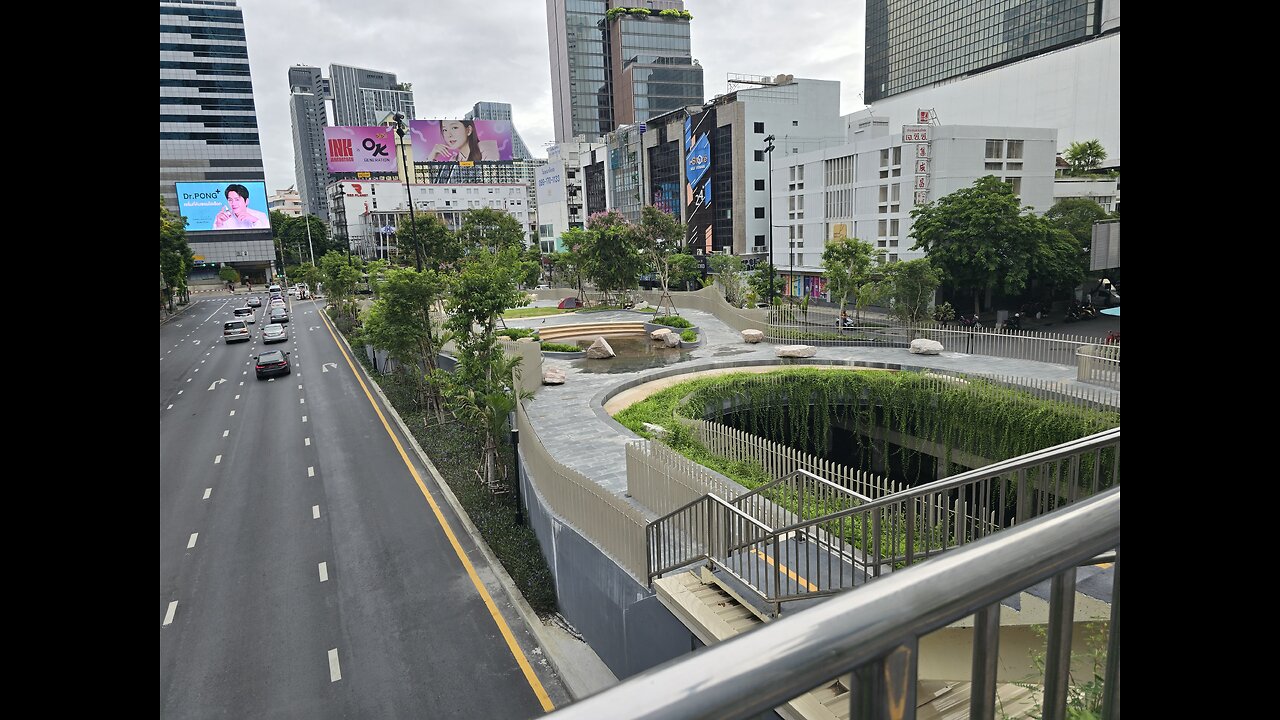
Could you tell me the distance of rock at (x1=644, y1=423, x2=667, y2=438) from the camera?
1323 cm

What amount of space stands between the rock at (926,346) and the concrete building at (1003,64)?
759 centimetres

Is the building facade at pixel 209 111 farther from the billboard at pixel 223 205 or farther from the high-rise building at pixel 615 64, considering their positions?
the high-rise building at pixel 615 64

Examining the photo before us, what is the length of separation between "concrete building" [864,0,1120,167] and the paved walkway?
6808 mm

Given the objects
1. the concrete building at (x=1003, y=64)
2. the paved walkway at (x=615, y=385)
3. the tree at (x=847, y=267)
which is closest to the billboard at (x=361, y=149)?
the concrete building at (x=1003, y=64)

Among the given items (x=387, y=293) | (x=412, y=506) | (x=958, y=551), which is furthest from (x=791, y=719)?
(x=387, y=293)

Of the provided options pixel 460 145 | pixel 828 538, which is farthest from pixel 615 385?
pixel 460 145

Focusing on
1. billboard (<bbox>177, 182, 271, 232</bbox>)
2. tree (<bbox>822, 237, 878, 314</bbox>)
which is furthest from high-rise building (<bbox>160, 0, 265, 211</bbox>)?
tree (<bbox>822, 237, 878, 314</bbox>)

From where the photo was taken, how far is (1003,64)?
176 ft

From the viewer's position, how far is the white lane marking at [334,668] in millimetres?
9195

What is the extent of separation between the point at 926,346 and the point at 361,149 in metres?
87.2

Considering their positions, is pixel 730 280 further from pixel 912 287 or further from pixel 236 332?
pixel 236 332
